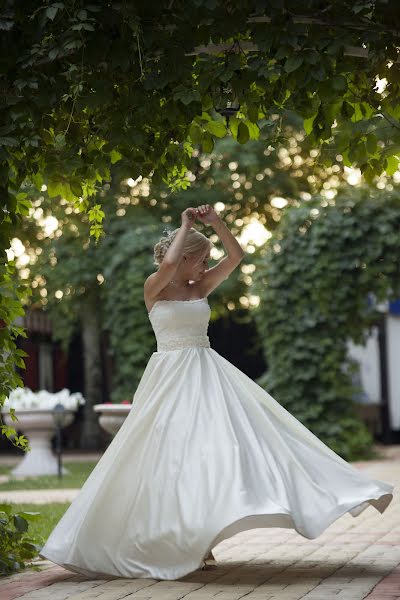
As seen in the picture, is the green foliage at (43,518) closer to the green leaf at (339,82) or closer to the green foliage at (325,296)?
the green leaf at (339,82)

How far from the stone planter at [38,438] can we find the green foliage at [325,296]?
10.2 feet

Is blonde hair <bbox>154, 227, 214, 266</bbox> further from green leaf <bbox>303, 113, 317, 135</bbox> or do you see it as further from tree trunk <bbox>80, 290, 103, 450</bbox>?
tree trunk <bbox>80, 290, 103, 450</bbox>

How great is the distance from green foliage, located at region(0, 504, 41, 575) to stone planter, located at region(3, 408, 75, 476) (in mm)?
8533

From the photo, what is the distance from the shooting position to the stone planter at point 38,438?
50.5 feet

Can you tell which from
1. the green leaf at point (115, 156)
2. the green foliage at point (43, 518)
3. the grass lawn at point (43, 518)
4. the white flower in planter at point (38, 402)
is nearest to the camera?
the green leaf at point (115, 156)

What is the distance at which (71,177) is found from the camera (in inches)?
241

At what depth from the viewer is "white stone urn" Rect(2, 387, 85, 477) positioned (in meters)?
15.4

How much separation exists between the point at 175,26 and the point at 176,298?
1725 millimetres

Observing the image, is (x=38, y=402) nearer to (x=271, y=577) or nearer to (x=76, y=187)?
(x=76, y=187)

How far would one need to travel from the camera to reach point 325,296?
49.6 feet

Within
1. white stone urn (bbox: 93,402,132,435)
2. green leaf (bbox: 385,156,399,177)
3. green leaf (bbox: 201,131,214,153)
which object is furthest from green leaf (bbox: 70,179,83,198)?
white stone urn (bbox: 93,402,132,435)

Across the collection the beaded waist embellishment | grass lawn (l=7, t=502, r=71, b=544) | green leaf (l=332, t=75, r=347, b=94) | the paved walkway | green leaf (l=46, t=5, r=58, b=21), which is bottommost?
the paved walkway

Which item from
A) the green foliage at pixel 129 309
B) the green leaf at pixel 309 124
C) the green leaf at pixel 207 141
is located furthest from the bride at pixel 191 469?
the green foliage at pixel 129 309

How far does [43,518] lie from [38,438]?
703cm
